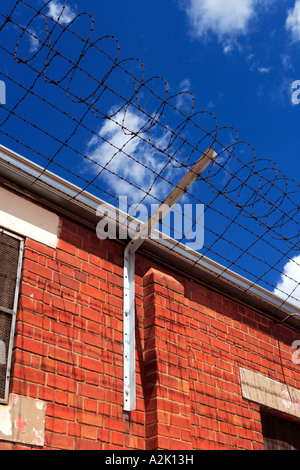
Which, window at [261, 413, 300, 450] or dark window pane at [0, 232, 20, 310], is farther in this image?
window at [261, 413, 300, 450]

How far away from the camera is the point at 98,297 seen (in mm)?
5195

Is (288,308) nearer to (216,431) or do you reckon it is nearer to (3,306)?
(216,431)

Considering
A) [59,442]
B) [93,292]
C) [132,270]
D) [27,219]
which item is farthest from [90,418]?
[27,219]

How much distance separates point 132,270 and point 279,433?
8.23 feet

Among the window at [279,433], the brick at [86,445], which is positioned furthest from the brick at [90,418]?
the window at [279,433]

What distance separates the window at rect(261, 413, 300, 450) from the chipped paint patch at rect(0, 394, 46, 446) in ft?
9.46

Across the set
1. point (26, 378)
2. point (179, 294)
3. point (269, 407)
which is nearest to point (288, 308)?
point (269, 407)

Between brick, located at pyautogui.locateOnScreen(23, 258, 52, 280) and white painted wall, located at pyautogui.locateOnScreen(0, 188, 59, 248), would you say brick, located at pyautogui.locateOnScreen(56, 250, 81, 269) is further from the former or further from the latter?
brick, located at pyautogui.locateOnScreen(23, 258, 52, 280)

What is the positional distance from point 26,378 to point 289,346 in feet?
12.3

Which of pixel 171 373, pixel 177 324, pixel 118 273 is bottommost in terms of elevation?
pixel 171 373

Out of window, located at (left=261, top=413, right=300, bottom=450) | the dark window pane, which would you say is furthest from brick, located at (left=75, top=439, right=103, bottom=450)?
window, located at (left=261, top=413, right=300, bottom=450)

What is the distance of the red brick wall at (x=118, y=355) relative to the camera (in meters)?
4.50

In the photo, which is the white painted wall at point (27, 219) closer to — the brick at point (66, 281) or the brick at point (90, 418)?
the brick at point (66, 281)

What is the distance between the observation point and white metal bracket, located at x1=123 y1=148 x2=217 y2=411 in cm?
503
